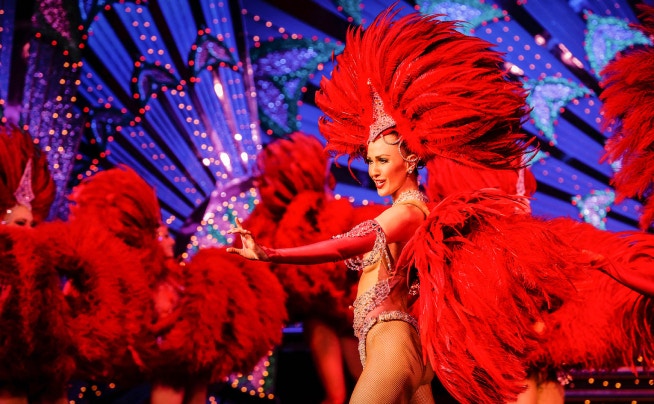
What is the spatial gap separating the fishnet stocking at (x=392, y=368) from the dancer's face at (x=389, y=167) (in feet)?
1.71

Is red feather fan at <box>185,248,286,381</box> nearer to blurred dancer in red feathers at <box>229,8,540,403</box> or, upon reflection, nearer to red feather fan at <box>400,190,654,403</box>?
blurred dancer in red feathers at <box>229,8,540,403</box>

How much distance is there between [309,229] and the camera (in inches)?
179

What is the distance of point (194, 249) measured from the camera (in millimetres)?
6383

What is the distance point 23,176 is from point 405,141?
2.48m

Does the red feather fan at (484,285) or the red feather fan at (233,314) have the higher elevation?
the red feather fan at (484,285)

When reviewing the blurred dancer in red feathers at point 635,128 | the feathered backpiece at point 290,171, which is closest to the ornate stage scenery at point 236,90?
the feathered backpiece at point 290,171

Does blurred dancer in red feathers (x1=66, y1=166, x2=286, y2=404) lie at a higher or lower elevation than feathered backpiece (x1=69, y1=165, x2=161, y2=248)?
lower

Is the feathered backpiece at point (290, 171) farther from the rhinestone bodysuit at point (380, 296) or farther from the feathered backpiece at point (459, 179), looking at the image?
the rhinestone bodysuit at point (380, 296)

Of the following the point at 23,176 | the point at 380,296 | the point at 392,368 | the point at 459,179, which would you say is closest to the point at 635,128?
the point at 459,179

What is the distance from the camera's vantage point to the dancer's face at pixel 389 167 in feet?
9.27

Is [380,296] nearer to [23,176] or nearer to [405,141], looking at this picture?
[405,141]

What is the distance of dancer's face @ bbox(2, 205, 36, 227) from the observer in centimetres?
421

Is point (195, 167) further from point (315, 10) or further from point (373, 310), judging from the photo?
point (373, 310)

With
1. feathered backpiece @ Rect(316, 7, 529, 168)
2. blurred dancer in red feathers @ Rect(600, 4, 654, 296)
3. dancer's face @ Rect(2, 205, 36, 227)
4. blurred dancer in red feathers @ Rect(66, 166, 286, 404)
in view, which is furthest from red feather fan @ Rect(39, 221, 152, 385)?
blurred dancer in red feathers @ Rect(600, 4, 654, 296)
